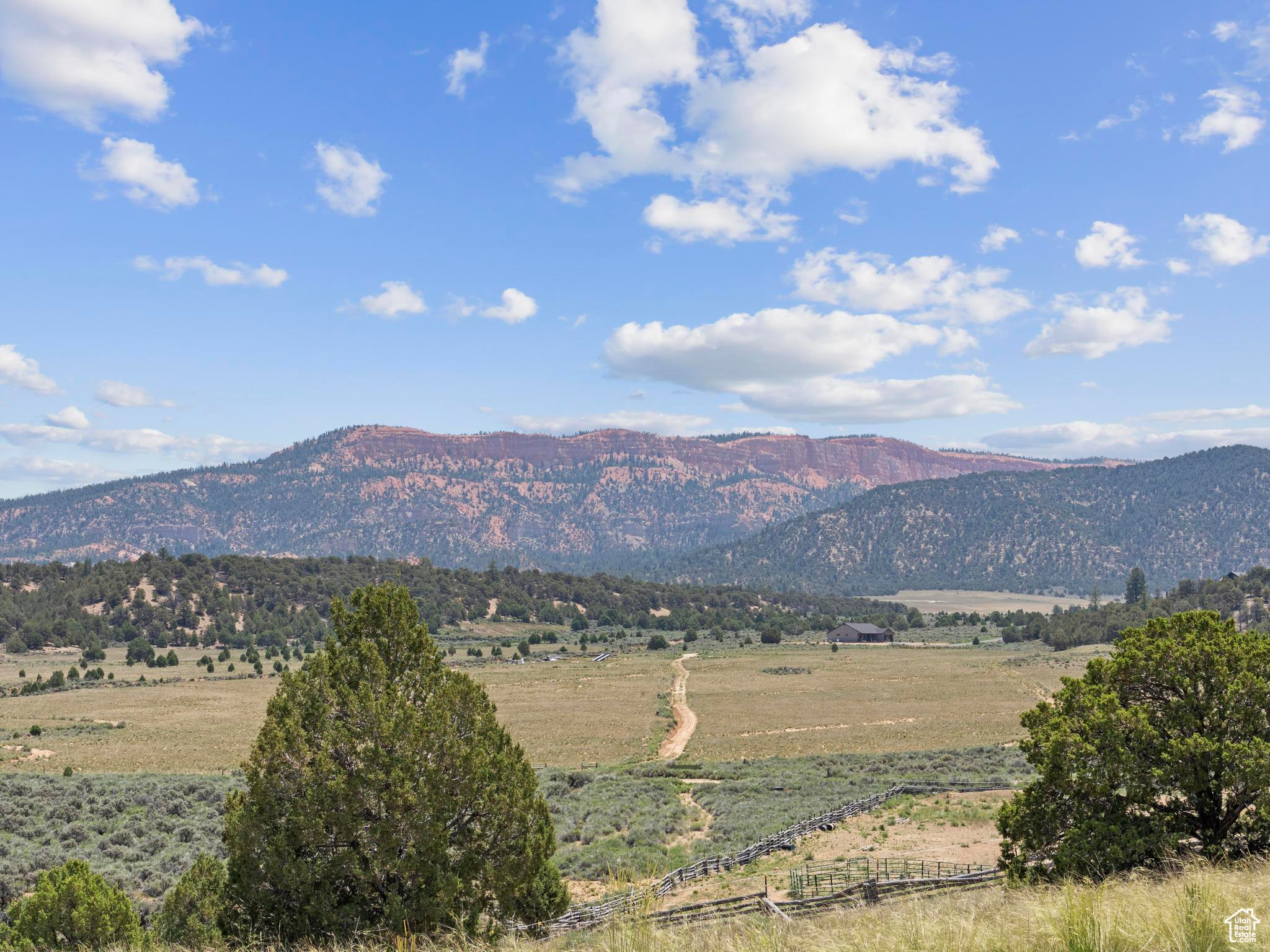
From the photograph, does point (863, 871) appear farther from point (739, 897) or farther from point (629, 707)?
point (629, 707)

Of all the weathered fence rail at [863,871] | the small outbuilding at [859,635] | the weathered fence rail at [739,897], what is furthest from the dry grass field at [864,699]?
the weathered fence rail at [863,871]

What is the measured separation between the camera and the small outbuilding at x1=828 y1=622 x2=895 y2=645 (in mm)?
128125

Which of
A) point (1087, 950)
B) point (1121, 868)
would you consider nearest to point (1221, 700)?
point (1121, 868)

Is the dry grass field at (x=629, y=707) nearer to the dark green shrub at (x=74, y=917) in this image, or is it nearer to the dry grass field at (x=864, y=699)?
the dry grass field at (x=864, y=699)

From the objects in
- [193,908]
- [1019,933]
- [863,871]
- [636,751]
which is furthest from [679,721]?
[1019,933]

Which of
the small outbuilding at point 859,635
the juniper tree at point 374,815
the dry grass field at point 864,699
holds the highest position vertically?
the juniper tree at point 374,815

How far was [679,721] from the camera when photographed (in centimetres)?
5872

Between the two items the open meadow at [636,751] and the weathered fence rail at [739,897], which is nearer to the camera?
the weathered fence rail at [739,897]

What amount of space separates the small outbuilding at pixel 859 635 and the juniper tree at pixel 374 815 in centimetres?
12343

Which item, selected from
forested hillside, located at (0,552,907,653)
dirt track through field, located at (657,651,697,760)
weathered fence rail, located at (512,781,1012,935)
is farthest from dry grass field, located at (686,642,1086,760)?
forested hillside, located at (0,552,907,653)

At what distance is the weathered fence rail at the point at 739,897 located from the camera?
7.75 metres

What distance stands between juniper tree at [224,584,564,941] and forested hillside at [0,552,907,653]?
3954 inches

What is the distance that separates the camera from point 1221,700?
13.4m

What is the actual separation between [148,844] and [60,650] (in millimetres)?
115540
